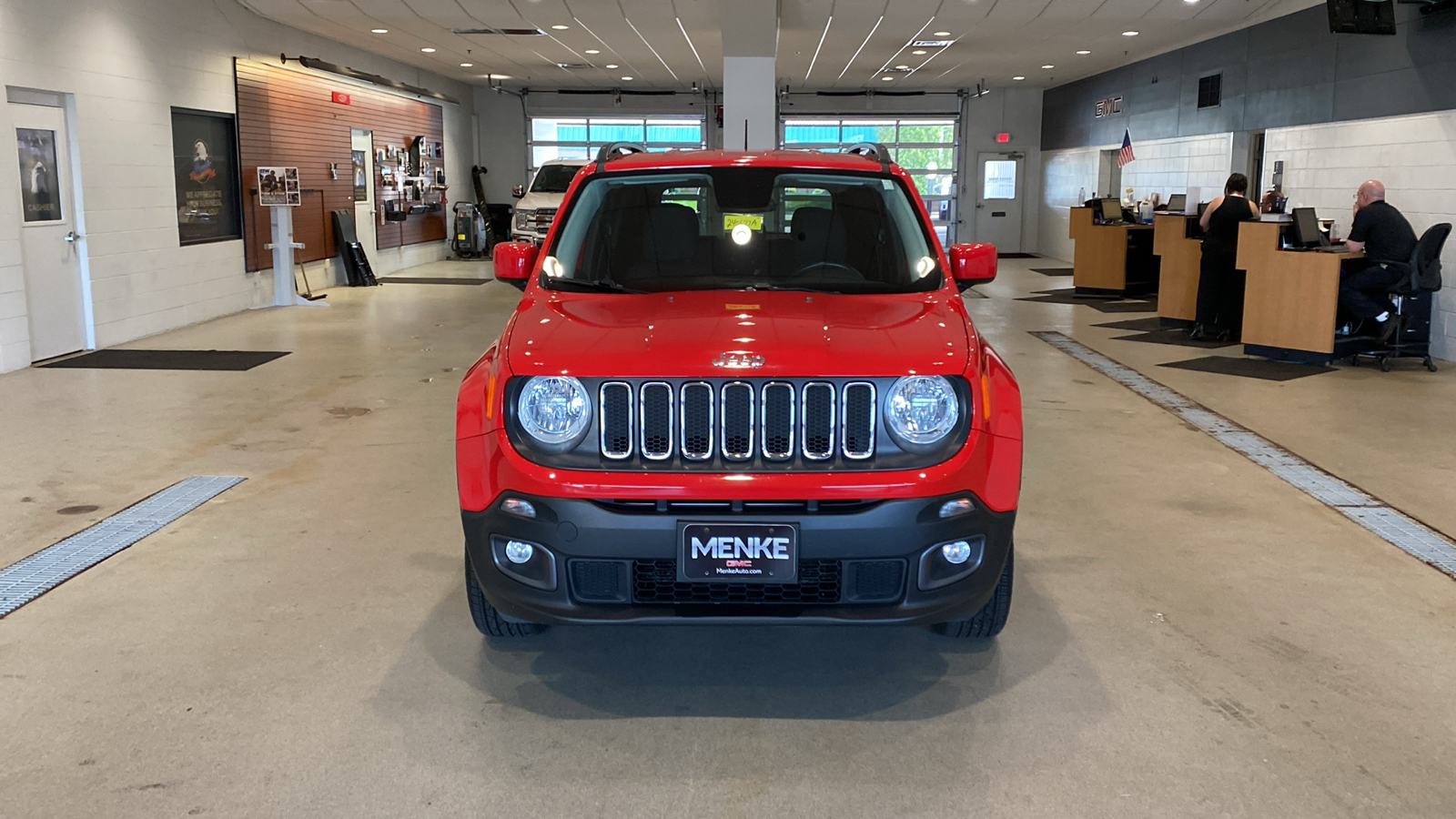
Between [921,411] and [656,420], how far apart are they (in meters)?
0.65

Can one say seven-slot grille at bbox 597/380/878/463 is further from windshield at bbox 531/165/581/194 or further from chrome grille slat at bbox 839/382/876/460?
windshield at bbox 531/165/581/194

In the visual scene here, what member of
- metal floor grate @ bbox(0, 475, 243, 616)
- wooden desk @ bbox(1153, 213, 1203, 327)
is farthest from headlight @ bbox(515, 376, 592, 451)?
wooden desk @ bbox(1153, 213, 1203, 327)

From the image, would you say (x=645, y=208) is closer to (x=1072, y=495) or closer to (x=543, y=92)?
(x=1072, y=495)

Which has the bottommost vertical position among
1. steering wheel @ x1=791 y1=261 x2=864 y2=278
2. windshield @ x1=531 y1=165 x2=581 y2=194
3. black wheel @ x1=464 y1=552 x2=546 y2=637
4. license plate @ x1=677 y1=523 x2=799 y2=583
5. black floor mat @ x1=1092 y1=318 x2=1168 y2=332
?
black wheel @ x1=464 y1=552 x2=546 y2=637

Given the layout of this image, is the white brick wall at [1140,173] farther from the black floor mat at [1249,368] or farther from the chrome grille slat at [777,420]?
the chrome grille slat at [777,420]

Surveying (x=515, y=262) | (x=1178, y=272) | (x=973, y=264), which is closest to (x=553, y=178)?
(x=1178, y=272)

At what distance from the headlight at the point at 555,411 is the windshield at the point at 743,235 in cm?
72

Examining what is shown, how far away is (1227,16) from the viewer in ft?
43.6

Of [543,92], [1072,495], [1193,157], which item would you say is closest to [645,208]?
[1072,495]

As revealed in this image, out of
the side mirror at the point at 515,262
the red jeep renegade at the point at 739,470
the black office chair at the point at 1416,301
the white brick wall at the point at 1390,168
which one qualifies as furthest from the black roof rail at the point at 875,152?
the white brick wall at the point at 1390,168

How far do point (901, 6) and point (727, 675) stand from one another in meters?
10.7

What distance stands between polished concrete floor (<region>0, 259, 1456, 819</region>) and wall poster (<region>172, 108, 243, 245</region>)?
6.79 meters

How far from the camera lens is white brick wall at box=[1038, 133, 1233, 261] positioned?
49.0 ft

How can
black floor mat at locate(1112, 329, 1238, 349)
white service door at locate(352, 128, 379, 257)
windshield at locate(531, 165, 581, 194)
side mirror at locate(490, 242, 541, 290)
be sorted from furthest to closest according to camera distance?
windshield at locate(531, 165, 581, 194)
white service door at locate(352, 128, 379, 257)
black floor mat at locate(1112, 329, 1238, 349)
side mirror at locate(490, 242, 541, 290)
